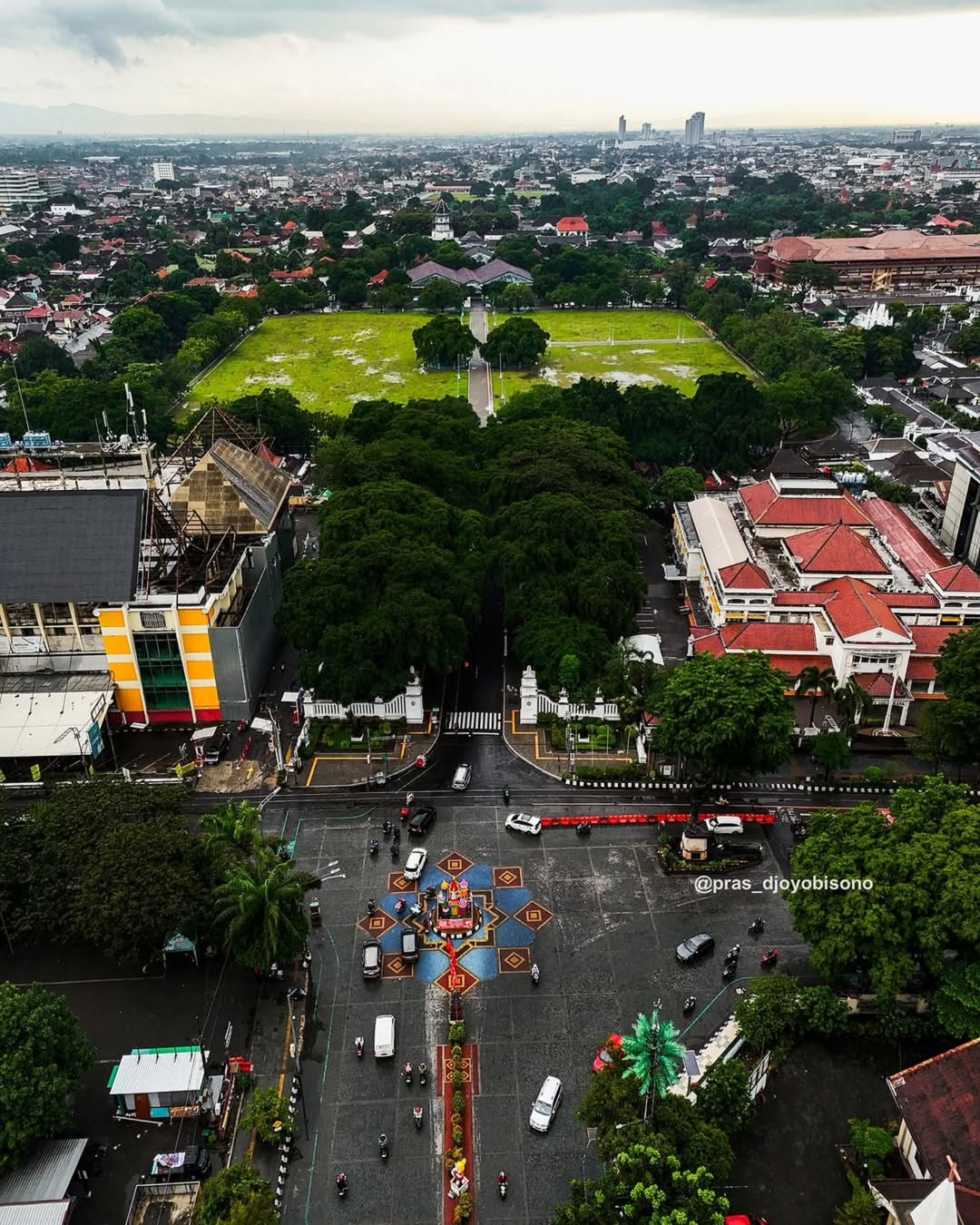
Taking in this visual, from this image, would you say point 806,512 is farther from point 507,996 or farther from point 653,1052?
point 653,1052

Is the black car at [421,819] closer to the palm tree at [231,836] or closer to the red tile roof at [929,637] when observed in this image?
the palm tree at [231,836]

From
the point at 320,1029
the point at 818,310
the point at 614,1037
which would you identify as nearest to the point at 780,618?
the point at 614,1037

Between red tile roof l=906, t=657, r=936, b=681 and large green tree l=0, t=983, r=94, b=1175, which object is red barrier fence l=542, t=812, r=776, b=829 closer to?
red tile roof l=906, t=657, r=936, b=681

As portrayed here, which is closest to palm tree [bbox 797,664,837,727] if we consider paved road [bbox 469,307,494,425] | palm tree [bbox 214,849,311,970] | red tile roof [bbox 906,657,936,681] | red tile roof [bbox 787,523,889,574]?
red tile roof [bbox 906,657,936,681]

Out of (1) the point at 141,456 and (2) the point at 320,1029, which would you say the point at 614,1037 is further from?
(1) the point at 141,456

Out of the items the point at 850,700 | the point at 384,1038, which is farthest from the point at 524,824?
the point at 850,700

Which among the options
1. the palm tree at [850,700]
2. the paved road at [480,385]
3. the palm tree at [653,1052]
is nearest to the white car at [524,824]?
the palm tree at [850,700]
